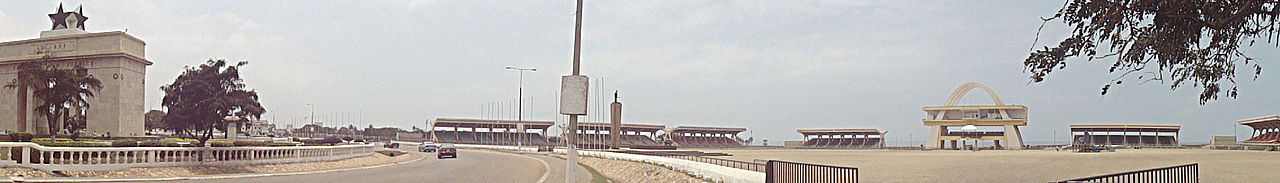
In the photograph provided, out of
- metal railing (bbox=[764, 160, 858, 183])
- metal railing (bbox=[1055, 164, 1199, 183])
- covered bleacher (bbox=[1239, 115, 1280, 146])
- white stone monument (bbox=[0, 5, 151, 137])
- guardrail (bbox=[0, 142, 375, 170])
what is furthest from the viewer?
covered bleacher (bbox=[1239, 115, 1280, 146])

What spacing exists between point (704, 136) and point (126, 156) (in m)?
141

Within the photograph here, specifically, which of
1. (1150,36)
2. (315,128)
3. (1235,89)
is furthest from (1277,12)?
(315,128)

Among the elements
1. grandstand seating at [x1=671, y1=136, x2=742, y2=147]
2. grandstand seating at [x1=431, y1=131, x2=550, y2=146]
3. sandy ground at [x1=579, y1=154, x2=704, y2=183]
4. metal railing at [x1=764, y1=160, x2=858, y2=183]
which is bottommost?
grandstand seating at [x1=671, y1=136, x2=742, y2=147]

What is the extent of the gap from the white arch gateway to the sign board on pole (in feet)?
319

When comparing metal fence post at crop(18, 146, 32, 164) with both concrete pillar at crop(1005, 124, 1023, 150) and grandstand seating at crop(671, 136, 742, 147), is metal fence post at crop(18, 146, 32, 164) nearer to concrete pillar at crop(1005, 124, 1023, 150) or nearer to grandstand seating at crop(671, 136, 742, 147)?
concrete pillar at crop(1005, 124, 1023, 150)

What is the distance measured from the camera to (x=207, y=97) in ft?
108

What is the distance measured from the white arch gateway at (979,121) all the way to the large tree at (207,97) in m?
86.1

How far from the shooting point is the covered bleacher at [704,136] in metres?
147

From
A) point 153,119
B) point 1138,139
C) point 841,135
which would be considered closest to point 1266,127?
point 1138,139

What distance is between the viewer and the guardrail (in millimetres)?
17531

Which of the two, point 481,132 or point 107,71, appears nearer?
point 107,71

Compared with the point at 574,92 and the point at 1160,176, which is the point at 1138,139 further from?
the point at 574,92

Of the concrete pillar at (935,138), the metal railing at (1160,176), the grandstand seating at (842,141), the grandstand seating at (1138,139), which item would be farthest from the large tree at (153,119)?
the grandstand seating at (1138,139)

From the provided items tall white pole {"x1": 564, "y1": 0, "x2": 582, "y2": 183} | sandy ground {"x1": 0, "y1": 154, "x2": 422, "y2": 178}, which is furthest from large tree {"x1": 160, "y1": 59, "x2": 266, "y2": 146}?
tall white pole {"x1": 564, "y1": 0, "x2": 582, "y2": 183}
